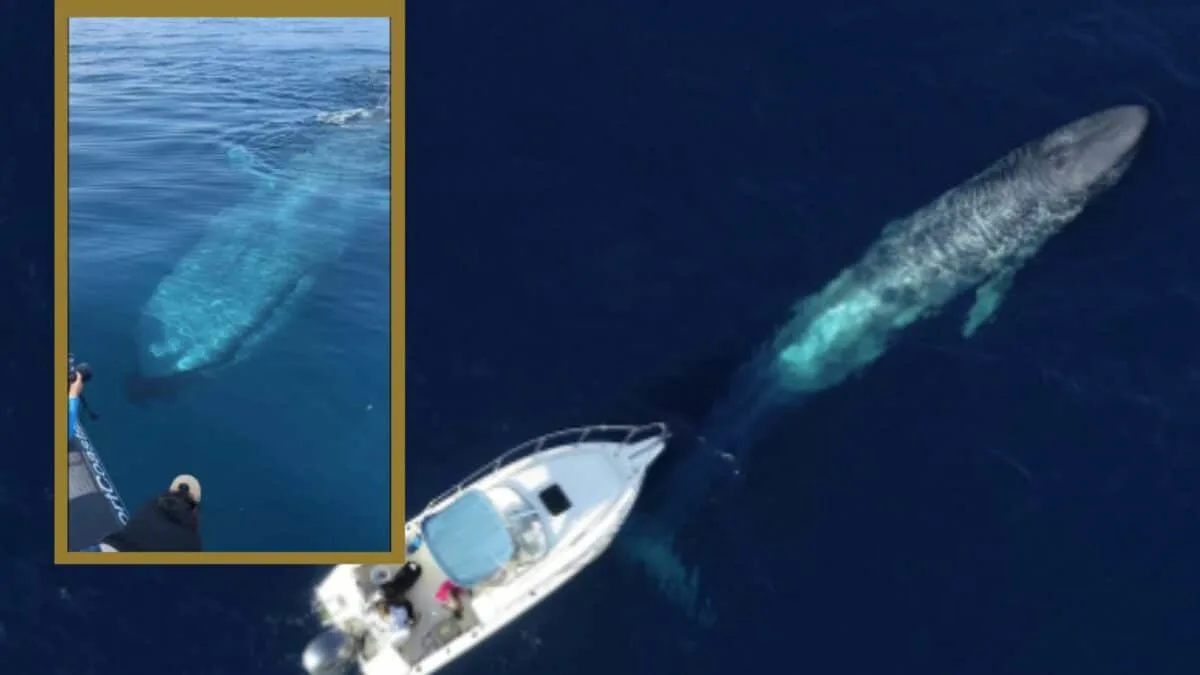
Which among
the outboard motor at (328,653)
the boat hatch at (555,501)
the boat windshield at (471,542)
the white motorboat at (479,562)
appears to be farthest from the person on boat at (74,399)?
the boat hatch at (555,501)

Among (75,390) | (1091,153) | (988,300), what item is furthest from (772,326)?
(75,390)

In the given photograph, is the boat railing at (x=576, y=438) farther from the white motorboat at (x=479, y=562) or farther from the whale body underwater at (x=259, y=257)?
the whale body underwater at (x=259, y=257)

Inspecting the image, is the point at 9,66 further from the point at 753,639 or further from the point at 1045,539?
the point at 1045,539

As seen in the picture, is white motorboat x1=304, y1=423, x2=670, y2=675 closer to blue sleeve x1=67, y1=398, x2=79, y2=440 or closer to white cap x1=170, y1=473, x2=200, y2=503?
white cap x1=170, y1=473, x2=200, y2=503

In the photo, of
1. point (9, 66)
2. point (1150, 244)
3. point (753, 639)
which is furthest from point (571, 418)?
point (9, 66)

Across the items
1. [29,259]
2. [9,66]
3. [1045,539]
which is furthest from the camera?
[9,66]

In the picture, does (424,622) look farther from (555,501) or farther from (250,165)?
(250,165)
